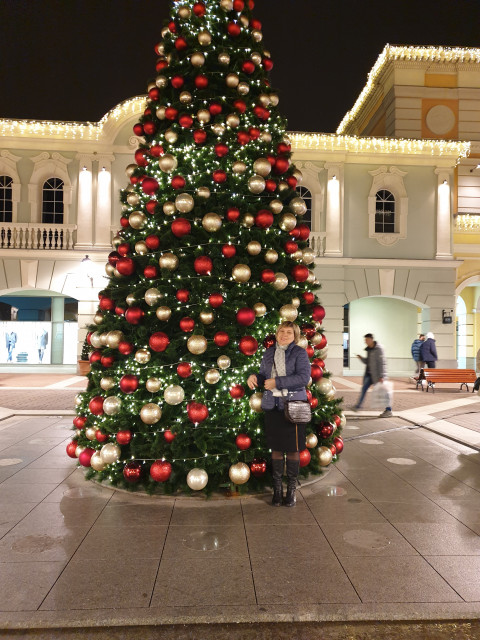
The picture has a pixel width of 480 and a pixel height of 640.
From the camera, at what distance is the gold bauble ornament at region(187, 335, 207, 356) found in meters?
5.02

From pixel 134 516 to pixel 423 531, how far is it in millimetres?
2675

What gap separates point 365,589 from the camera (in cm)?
343

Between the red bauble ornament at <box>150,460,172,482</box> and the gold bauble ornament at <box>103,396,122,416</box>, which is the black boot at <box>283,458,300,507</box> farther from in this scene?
the gold bauble ornament at <box>103,396,122,416</box>

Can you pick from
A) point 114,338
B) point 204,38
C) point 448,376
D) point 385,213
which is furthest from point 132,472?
point 385,213

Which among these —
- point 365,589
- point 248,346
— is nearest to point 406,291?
point 248,346

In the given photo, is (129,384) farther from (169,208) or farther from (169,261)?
(169,208)

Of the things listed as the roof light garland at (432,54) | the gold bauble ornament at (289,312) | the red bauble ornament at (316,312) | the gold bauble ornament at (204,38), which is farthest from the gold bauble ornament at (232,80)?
the roof light garland at (432,54)

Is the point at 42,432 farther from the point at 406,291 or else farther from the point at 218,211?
the point at 406,291

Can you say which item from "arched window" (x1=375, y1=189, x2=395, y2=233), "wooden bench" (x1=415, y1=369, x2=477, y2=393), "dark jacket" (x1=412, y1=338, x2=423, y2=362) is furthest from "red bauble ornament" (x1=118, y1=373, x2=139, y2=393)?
"arched window" (x1=375, y1=189, x2=395, y2=233)

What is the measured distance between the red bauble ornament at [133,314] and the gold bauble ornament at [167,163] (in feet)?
5.24

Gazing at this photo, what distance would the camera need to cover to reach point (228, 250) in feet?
17.6

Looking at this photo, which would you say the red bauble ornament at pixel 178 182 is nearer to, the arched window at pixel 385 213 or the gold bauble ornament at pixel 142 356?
the gold bauble ornament at pixel 142 356

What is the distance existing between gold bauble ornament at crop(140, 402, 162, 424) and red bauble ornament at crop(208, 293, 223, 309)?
1.20 meters

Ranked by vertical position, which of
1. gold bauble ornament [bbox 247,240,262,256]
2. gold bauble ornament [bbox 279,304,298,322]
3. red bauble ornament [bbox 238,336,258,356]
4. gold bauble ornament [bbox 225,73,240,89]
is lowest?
red bauble ornament [bbox 238,336,258,356]
